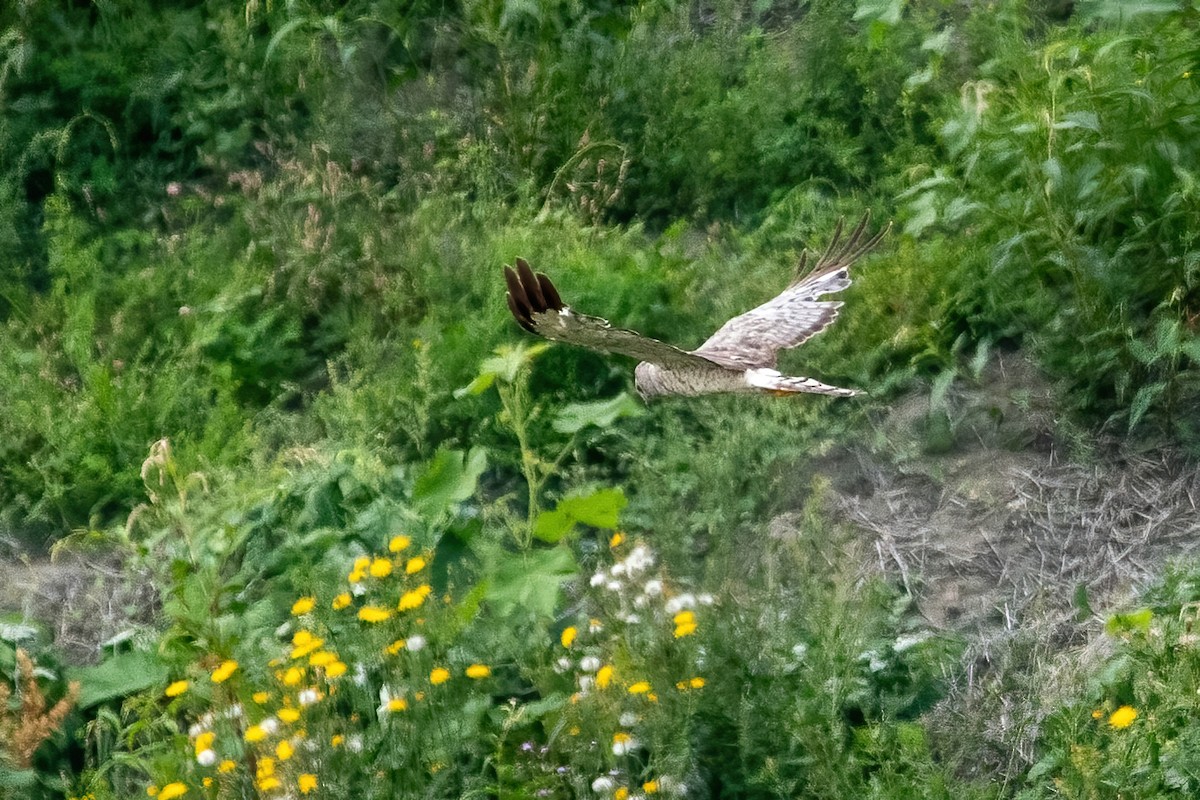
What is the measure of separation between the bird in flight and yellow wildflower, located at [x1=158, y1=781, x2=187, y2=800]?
1181mm

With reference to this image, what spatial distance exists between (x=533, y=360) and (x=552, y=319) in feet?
6.13

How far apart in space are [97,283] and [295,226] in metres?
0.81

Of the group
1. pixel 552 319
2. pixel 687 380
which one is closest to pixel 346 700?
pixel 552 319

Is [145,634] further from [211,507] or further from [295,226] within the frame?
[295,226]

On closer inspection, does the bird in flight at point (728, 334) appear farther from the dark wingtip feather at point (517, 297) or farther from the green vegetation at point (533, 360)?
the green vegetation at point (533, 360)

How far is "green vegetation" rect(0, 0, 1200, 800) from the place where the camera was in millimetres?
3211

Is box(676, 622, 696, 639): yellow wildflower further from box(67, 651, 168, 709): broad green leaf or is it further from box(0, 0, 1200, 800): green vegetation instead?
box(67, 651, 168, 709): broad green leaf

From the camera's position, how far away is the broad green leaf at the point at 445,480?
3627 mm

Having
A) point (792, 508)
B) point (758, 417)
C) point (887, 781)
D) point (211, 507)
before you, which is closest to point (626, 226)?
point (758, 417)

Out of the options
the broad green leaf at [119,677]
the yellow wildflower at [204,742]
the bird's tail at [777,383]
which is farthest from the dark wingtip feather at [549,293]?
the broad green leaf at [119,677]

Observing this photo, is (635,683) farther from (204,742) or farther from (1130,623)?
(1130,623)

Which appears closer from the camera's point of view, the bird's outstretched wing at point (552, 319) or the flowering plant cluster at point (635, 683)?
the bird's outstretched wing at point (552, 319)

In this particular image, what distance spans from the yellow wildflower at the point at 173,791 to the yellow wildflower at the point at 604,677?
0.88 meters

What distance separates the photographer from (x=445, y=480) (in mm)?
3676
